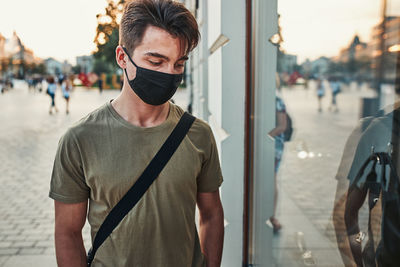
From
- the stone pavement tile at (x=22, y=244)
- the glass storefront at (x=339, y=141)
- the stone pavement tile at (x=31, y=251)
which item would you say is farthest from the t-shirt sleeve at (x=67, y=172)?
the stone pavement tile at (x=22, y=244)

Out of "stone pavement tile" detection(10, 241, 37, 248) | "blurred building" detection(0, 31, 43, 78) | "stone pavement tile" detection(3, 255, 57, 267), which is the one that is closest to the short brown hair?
"stone pavement tile" detection(3, 255, 57, 267)

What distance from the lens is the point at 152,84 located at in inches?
67.2

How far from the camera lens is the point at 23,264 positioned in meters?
4.36

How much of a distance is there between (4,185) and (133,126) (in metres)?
6.87

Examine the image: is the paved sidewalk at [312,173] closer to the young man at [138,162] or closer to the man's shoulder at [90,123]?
the young man at [138,162]

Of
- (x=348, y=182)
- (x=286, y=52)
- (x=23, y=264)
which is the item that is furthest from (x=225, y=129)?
(x=23, y=264)

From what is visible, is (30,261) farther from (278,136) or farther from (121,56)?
(121,56)

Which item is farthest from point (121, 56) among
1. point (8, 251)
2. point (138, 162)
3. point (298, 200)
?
point (8, 251)

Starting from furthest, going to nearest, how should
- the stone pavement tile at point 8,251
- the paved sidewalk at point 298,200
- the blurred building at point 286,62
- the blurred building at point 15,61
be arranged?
the blurred building at point 15,61 → the stone pavement tile at point 8,251 → the blurred building at point 286,62 → the paved sidewalk at point 298,200

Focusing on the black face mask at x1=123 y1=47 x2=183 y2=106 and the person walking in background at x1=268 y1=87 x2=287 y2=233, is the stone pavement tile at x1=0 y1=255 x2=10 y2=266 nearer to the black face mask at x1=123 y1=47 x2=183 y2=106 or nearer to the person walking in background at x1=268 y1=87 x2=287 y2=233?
the person walking in background at x1=268 y1=87 x2=287 y2=233

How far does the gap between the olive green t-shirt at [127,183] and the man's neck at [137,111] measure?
0.15 ft

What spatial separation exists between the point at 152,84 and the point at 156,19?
0.27 metres

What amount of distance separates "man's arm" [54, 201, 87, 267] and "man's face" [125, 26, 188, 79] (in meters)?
0.61

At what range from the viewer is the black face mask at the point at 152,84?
1.71m
